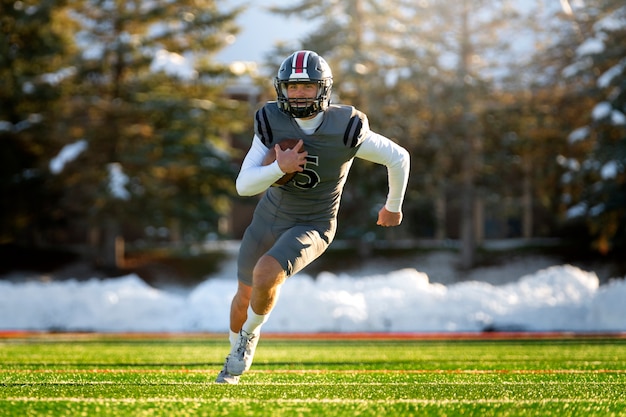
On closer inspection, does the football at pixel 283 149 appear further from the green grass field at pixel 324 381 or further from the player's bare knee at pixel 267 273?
the green grass field at pixel 324 381

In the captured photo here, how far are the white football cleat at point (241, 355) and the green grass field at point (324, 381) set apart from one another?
0.34 feet

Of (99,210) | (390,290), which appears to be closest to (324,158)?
(390,290)

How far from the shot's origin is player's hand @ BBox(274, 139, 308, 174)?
4.98 m

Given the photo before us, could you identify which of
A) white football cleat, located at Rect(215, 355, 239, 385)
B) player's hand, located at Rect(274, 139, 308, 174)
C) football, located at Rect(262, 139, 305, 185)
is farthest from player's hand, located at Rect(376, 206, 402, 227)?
white football cleat, located at Rect(215, 355, 239, 385)

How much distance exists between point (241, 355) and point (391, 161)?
1.38 metres

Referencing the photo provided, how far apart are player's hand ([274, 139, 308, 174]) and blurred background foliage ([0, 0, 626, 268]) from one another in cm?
1902

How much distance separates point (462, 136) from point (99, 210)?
32.6 ft

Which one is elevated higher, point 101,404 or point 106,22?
point 106,22

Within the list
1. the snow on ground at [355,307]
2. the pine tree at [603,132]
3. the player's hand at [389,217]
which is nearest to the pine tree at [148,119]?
the snow on ground at [355,307]

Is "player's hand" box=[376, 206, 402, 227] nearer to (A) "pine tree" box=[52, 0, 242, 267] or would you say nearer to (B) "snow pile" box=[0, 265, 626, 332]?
(B) "snow pile" box=[0, 265, 626, 332]

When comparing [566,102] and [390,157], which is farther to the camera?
[566,102]

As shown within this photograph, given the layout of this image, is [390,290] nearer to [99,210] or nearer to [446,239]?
[99,210]

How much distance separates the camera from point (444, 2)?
2561cm

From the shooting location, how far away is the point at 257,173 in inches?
199
